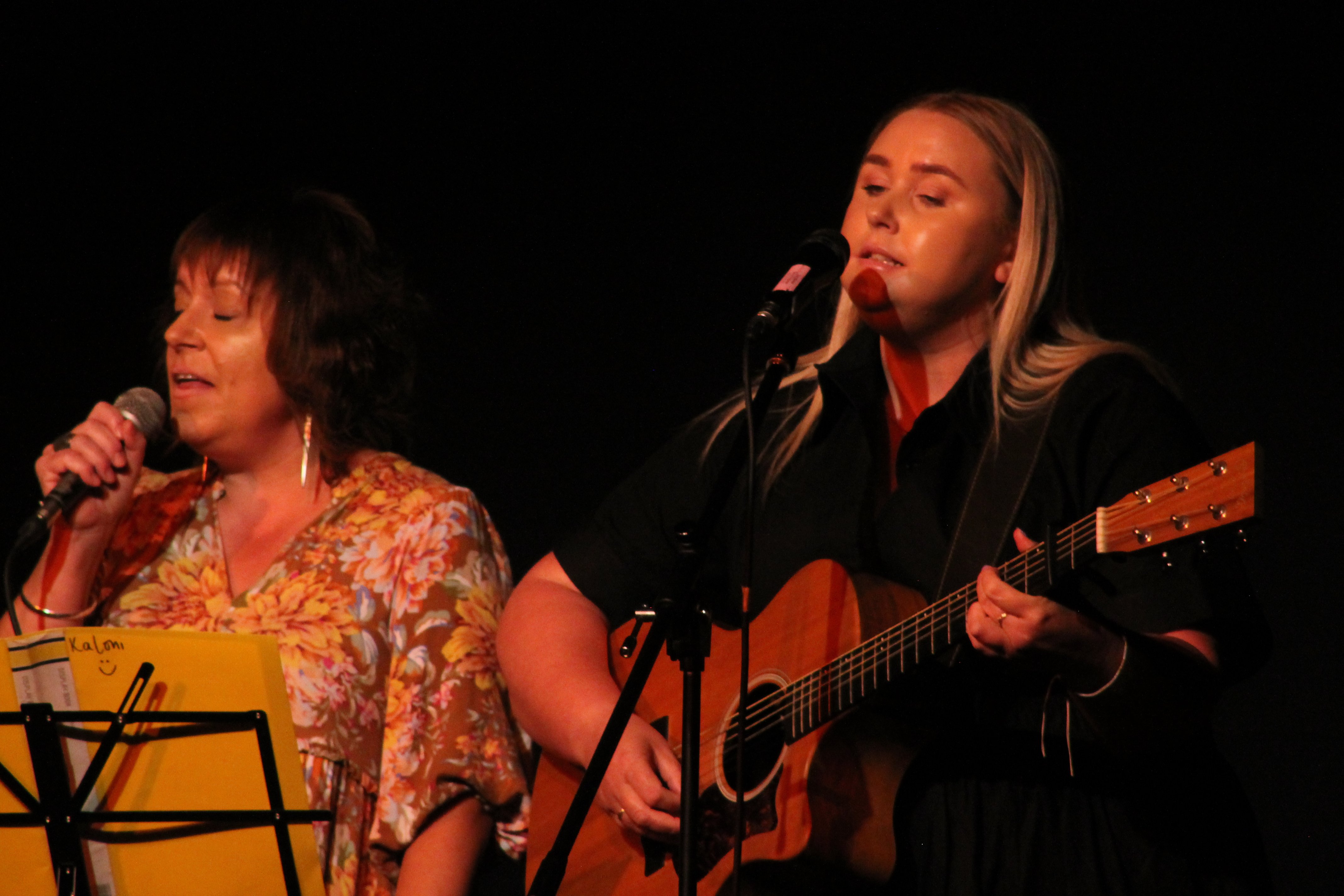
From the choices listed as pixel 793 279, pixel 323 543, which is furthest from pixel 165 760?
pixel 793 279

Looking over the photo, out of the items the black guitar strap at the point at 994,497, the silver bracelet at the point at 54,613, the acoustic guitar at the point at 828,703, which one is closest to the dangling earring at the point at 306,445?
the silver bracelet at the point at 54,613

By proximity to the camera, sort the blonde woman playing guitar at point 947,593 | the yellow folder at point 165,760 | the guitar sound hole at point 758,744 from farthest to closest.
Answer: the guitar sound hole at point 758,744 < the yellow folder at point 165,760 < the blonde woman playing guitar at point 947,593

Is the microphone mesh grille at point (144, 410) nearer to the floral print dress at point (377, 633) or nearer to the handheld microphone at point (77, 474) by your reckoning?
the handheld microphone at point (77, 474)

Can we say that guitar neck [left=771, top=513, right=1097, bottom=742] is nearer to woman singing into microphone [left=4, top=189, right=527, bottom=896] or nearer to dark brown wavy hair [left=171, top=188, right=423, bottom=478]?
woman singing into microphone [left=4, top=189, right=527, bottom=896]

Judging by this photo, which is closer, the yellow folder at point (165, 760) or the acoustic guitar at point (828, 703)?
the acoustic guitar at point (828, 703)

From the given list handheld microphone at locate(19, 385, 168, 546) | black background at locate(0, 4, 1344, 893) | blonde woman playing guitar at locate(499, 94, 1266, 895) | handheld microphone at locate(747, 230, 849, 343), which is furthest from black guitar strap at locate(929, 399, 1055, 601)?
handheld microphone at locate(19, 385, 168, 546)

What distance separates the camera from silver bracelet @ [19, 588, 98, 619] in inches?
95.2

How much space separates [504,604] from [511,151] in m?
1.45

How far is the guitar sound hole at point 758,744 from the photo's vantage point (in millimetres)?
1875

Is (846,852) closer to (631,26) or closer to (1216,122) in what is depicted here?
(1216,122)

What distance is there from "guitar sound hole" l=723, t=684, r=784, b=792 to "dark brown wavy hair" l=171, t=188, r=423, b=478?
1.12 meters

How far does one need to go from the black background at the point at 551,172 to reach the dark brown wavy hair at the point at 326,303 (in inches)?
21.9

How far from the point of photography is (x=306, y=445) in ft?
8.68

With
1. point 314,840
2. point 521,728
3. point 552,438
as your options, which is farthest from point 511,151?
point 314,840
